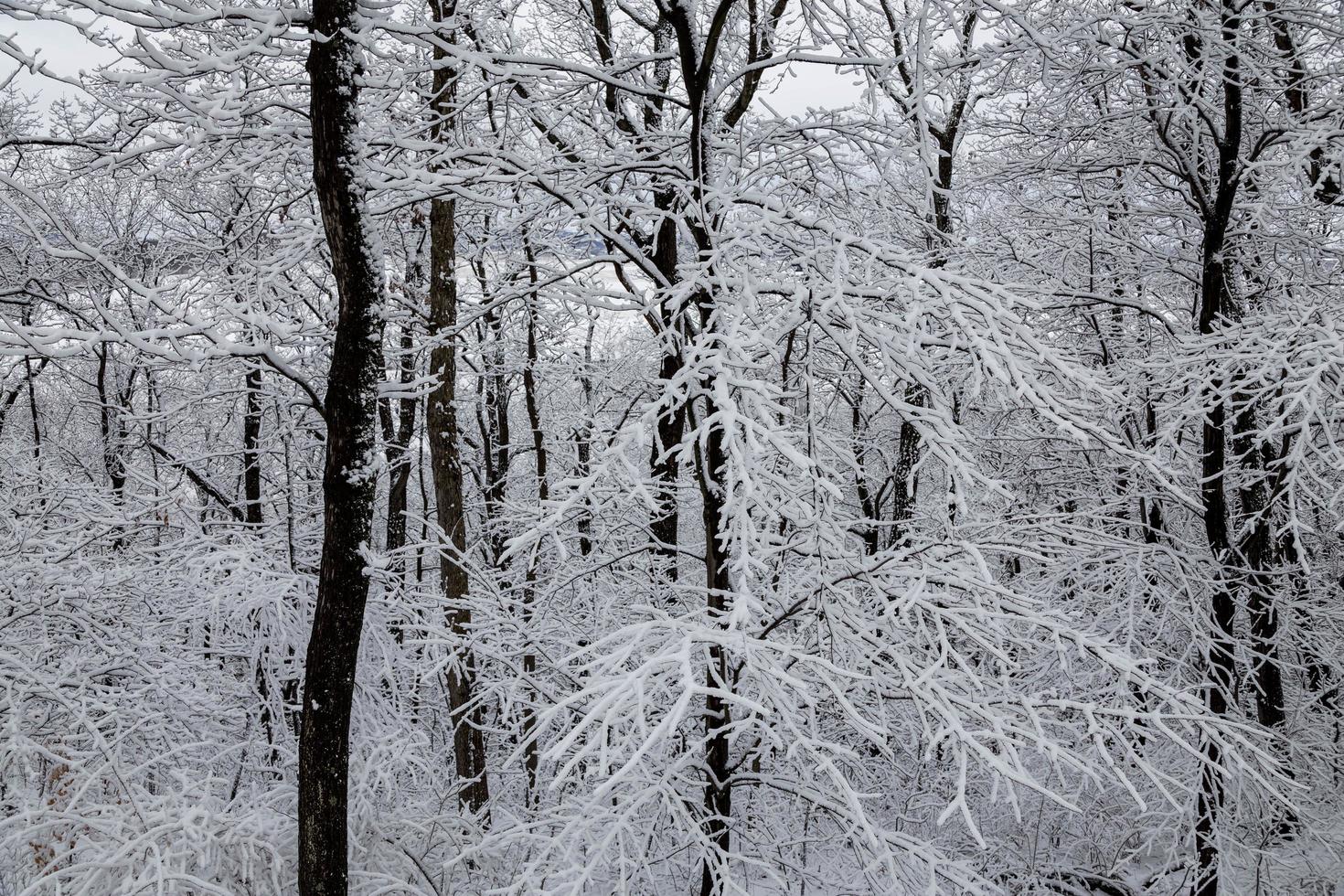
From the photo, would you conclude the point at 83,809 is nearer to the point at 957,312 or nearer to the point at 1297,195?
the point at 957,312

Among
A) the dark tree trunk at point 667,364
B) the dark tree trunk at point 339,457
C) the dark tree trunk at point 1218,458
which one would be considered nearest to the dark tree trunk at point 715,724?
the dark tree trunk at point 667,364

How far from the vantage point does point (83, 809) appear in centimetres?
545

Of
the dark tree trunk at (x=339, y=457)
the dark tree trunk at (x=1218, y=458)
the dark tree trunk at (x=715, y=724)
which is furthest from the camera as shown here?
the dark tree trunk at (x=1218, y=458)

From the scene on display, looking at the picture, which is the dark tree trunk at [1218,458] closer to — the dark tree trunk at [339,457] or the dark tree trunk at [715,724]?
the dark tree trunk at [715,724]

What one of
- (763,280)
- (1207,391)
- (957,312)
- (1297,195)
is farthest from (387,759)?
(1297,195)

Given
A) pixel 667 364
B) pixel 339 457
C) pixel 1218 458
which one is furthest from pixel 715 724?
pixel 1218 458

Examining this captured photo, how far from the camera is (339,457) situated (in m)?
4.71

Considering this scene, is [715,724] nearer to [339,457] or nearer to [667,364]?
[339,457]

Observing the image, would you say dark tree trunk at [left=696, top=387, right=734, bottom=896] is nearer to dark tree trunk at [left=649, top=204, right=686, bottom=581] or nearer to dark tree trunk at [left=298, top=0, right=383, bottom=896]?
dark tree trunk at [left=649, top=204, right=686, bottom=581]

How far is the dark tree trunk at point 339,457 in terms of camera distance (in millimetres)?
4461

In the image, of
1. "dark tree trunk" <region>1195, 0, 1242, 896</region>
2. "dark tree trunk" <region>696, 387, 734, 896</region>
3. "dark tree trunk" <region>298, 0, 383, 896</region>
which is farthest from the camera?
"dark tree trunk" <region>1195, 0, 1242, 896</region>

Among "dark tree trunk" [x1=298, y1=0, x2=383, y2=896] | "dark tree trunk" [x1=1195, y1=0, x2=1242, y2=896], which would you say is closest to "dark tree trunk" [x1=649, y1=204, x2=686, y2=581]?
"dark tree trunk" [x1=298, y1=0, x2=383, y2=896]

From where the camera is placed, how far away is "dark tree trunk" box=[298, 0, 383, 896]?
4461 mm

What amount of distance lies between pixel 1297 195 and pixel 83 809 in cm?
1216
